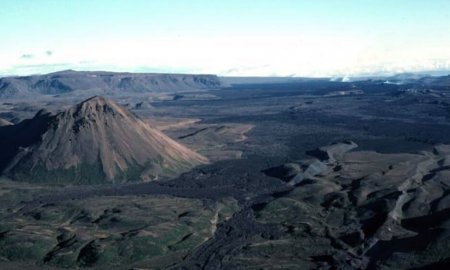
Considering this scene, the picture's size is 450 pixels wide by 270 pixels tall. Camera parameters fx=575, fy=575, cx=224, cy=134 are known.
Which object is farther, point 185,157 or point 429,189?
point 185,157

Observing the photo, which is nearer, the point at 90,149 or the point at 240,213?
the point at 240,213

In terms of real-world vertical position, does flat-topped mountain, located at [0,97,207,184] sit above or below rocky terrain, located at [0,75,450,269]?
above

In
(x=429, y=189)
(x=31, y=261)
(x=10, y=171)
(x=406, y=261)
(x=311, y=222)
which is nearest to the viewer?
(x=406, y=261)

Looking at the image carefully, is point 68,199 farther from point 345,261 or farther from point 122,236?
point 345,261

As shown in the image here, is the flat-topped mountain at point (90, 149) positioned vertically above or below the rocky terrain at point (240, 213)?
above

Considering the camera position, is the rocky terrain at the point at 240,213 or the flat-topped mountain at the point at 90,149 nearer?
the rocky terrain at the point at 240,213

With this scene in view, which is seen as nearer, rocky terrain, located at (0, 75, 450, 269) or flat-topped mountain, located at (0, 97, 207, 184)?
rocky terrain, located at (0, 75, 450, 269)

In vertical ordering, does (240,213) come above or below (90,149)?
below

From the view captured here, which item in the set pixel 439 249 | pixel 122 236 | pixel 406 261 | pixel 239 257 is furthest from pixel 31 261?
pixel 439 249
